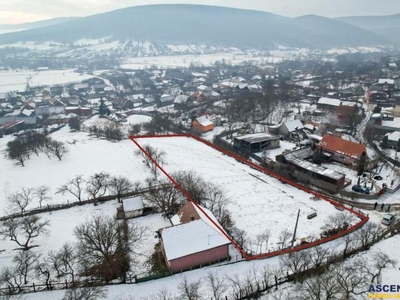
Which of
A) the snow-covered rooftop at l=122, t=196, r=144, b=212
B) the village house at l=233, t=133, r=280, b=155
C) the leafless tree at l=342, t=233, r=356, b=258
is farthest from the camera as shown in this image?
the village house at l=233, t=133, r=280, b=155

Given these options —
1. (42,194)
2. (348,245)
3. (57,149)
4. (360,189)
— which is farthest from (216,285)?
(57,149)

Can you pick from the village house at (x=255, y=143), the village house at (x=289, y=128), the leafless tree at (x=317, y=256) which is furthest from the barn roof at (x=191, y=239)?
the village house at (x=289, y=128)

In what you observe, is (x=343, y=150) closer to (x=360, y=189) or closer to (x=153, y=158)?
(x=360, y=189)

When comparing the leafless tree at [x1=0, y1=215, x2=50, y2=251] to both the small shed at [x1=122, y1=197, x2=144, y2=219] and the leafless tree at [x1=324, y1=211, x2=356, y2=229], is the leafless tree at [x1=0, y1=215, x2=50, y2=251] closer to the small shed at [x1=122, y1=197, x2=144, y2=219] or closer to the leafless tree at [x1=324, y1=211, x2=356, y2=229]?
the small shed at [x1=122, y1=197, x2=144, y2=219]

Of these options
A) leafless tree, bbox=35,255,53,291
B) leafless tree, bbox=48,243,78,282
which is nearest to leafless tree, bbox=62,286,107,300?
leafless tree, bbox=48,243,78,282

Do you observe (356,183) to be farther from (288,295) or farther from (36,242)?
(36,242)

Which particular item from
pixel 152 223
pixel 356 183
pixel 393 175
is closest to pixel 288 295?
pixel 152 223
